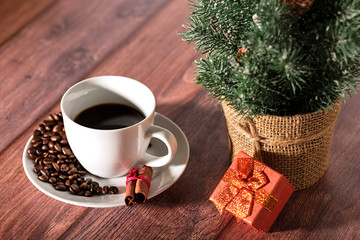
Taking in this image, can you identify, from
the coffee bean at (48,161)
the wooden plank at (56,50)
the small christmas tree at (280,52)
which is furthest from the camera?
the wooden plank at (56,50)

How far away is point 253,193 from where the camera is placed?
0.80 metres

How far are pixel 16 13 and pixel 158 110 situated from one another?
2.03 feet

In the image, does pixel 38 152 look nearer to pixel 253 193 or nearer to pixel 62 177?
pixel 62 177

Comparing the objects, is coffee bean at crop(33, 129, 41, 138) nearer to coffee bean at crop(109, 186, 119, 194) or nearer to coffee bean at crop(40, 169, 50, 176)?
coffee bean at crop(40, 169, 50, 176)

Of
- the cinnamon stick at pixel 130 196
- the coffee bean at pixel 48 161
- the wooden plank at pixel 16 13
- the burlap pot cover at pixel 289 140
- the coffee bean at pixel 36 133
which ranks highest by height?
the burlap pot cover at pixel 289 140

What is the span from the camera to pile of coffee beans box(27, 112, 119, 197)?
0.86 meters

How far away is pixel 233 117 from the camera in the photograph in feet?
2.73

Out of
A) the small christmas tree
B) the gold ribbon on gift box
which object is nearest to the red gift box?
the gold ribbon on gift box

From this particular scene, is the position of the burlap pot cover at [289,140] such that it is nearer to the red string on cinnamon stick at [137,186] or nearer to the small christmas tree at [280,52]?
the small christmas tree at [280,52]

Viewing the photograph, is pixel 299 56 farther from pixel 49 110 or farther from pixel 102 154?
pixel 49 110

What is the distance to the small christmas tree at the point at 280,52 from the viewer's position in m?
0.67

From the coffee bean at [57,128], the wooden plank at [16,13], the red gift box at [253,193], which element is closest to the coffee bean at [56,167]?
the coffee bean at [57,128]

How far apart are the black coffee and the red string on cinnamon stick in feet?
0.36

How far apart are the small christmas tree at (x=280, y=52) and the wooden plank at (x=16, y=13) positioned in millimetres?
706
